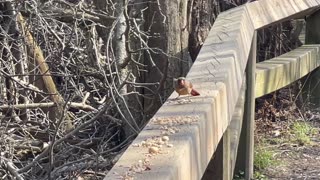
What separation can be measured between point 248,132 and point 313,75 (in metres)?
1.87

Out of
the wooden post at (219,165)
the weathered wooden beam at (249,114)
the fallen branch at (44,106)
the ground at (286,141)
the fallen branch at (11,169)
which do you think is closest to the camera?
the wooden post at (219,165)

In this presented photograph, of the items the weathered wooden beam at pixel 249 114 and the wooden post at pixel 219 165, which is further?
the weathered wooden beam at pixel 249 114

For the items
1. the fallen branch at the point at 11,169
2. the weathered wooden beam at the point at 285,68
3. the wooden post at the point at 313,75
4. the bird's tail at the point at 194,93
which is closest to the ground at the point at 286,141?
the wooden post at the point at 313,75

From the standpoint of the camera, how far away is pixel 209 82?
2.24 m

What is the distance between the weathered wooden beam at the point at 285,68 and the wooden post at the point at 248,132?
22 cm

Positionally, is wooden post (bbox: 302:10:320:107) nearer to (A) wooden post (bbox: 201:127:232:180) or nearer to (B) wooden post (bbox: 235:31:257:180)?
(B) wooden post (bbox: 235:31:257:180)

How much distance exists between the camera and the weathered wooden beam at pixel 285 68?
4.03 metres

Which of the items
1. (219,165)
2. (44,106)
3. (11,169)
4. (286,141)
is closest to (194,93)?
(219,165)

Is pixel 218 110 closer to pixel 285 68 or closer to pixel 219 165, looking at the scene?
pixel 219 165

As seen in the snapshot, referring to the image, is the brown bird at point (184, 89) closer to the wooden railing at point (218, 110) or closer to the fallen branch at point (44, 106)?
the wooden railing at point (218, 110)

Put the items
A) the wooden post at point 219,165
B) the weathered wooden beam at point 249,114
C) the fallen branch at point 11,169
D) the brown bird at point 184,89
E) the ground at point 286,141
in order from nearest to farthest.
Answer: the brown bird at point 184,89 → the wooden post at point 219,165 → the weathered wooden beam at point 249,114 → the ground at point 286,141 → the fallen branch at point 11,169

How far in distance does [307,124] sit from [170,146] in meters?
3.47

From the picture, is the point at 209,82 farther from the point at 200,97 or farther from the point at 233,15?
the point at 233,15

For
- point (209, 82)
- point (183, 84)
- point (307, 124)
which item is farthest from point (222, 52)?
point (307, 124)
